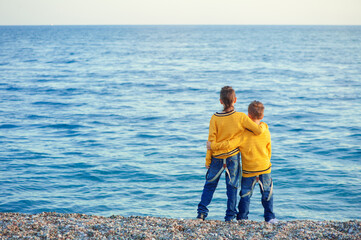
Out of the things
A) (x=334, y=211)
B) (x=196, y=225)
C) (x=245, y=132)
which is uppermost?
(x=245, y=132)

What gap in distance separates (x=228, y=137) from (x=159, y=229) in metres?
1.55

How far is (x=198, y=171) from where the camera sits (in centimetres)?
1093

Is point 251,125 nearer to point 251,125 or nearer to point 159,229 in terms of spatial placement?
point 251,125

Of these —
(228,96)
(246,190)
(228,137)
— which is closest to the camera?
(228,96)

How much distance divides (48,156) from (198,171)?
475 centimetres

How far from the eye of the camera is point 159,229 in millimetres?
5105

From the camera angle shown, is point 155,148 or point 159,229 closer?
point 159,229

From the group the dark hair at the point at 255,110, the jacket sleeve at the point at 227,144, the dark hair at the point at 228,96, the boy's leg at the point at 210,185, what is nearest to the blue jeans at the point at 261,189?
the boy's leg at the point at 210,185

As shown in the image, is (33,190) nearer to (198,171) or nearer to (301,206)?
(198,171)

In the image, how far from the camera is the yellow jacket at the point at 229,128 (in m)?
5.36

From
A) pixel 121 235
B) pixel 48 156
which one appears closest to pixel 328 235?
pixel 121 235

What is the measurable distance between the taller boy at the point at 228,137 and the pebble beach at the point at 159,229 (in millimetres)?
496

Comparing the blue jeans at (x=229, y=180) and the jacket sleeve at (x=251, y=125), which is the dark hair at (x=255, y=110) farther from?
the blue jeans at (x=229, y=180)

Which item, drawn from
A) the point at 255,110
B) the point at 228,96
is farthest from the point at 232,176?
the point at 228,96
